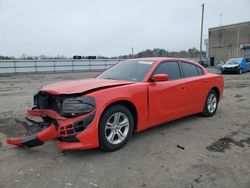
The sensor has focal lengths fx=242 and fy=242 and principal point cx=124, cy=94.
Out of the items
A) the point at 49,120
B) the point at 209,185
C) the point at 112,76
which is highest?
the point at 112,76

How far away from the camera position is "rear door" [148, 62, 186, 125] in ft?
14.9

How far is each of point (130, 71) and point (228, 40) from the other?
134ft

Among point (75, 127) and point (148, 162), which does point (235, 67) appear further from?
point (75, 127)

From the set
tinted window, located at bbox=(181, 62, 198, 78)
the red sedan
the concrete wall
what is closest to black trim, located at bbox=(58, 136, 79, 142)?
the red sedan

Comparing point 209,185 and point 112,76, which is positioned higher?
point 112,76

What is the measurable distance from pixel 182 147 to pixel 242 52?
130 ft

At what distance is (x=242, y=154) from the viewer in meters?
3.87

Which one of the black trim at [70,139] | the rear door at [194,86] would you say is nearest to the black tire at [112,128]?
the black trim at [70,139]

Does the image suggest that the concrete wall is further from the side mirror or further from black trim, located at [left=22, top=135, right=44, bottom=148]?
black trim, located at [left=22, top=135, right=44, bottom=148]

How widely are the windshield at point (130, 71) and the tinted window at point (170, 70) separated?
21cm

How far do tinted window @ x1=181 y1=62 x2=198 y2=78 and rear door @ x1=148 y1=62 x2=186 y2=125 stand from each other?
0.20 m

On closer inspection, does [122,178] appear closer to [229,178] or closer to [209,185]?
[209,185]

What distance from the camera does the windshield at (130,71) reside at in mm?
4730

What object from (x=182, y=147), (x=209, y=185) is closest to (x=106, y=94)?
(x=182, y=147)
